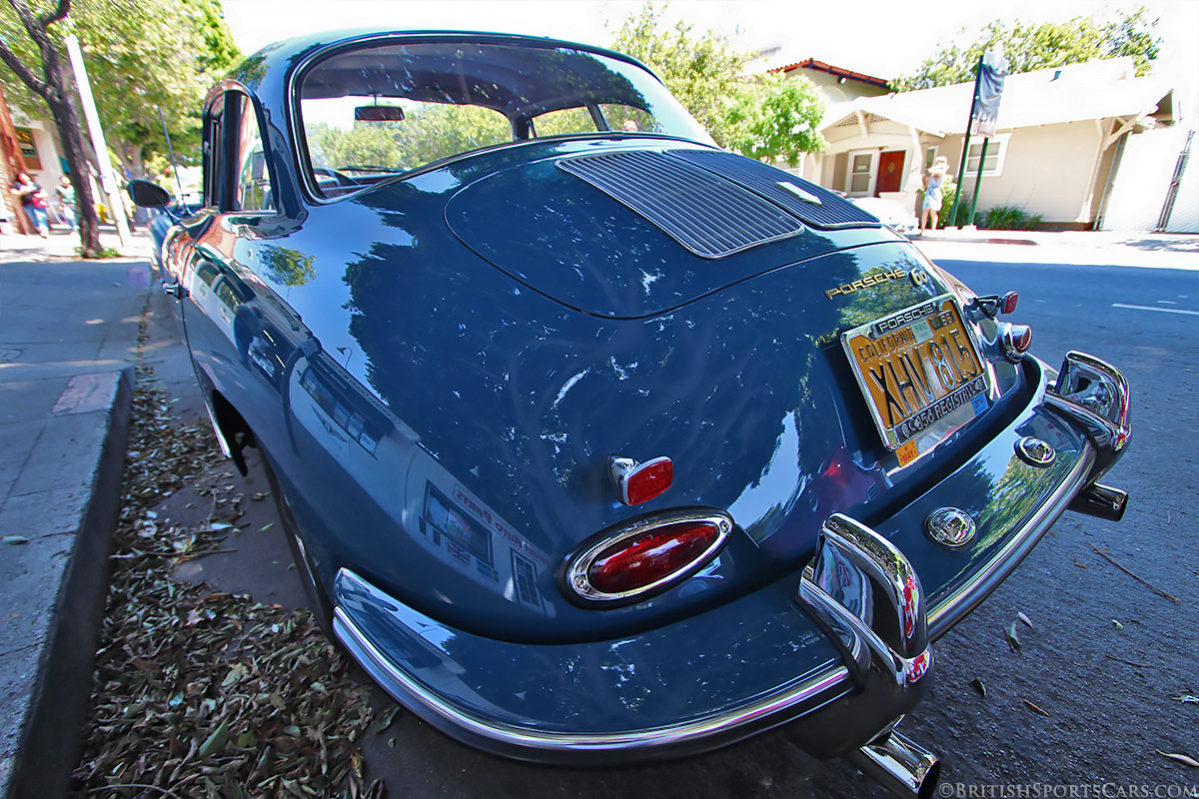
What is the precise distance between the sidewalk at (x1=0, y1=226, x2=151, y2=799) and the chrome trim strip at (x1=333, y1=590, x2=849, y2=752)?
0.97 m

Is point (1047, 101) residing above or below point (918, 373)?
above

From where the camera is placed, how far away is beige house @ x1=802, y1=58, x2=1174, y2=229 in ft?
54.5

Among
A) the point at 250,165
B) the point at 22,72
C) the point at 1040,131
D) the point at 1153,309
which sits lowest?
the point at 1153,309

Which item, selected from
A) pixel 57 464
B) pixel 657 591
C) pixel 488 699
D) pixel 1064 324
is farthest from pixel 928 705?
pixel 1064 324

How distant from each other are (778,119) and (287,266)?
21200mm

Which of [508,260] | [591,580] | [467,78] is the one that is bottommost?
[591,580]

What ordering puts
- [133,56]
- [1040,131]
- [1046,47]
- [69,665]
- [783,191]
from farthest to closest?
[1046,47] → [1040,131] → [133,56] → [783,191] → [69,665]

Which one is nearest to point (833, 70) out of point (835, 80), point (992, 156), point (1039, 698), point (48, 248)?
point (835, 80)

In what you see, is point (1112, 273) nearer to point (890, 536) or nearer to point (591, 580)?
point (890, 536)

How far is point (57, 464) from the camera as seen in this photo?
A: 109 inches

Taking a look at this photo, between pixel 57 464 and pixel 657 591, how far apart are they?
9.94 ft

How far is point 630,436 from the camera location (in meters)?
1.20

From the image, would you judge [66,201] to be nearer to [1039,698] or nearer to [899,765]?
[899,765]

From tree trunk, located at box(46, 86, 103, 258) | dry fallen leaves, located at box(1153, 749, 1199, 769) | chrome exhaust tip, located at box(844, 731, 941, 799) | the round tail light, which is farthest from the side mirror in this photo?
tree trunk, located at box(46, 86, 103, 258)
